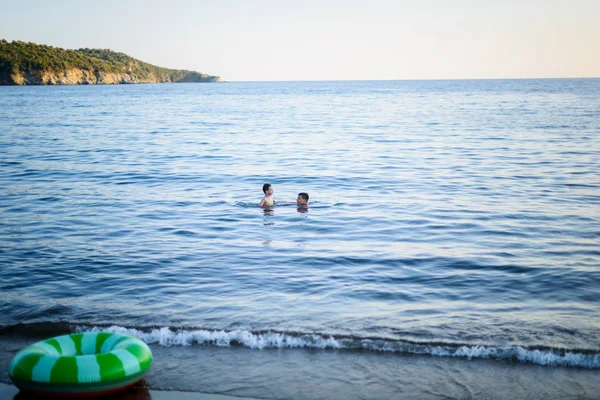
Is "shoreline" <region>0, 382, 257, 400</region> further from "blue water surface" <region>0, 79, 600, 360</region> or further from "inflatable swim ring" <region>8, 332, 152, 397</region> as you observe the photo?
"blue water surface" <region>0, 79, 600, 360</region>

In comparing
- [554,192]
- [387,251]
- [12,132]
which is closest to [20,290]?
[387,251]

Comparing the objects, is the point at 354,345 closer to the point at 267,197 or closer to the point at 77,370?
the point at 77,370

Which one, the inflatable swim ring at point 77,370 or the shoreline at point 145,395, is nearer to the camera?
the inflatable swim ring at point 77,370

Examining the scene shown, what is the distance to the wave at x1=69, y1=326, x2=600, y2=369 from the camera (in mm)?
6797

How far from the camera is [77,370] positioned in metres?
5.26

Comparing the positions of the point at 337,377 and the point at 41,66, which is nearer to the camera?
the point at 337,377

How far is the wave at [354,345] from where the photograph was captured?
6.80 meters

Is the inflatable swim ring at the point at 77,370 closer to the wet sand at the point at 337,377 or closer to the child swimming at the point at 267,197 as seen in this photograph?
the wet sand at the point at 337,377

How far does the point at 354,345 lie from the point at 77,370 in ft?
10.8

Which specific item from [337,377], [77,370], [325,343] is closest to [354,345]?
[325,343]

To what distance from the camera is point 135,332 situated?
24.6ft

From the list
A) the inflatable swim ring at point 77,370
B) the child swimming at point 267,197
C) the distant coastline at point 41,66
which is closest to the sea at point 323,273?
the child swimming at point 267,197

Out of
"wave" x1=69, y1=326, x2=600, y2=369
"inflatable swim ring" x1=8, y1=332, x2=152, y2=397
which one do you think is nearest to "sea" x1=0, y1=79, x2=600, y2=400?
"wave" x1=69, y1=326, x2=600, y2=369

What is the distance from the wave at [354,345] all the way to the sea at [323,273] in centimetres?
2
